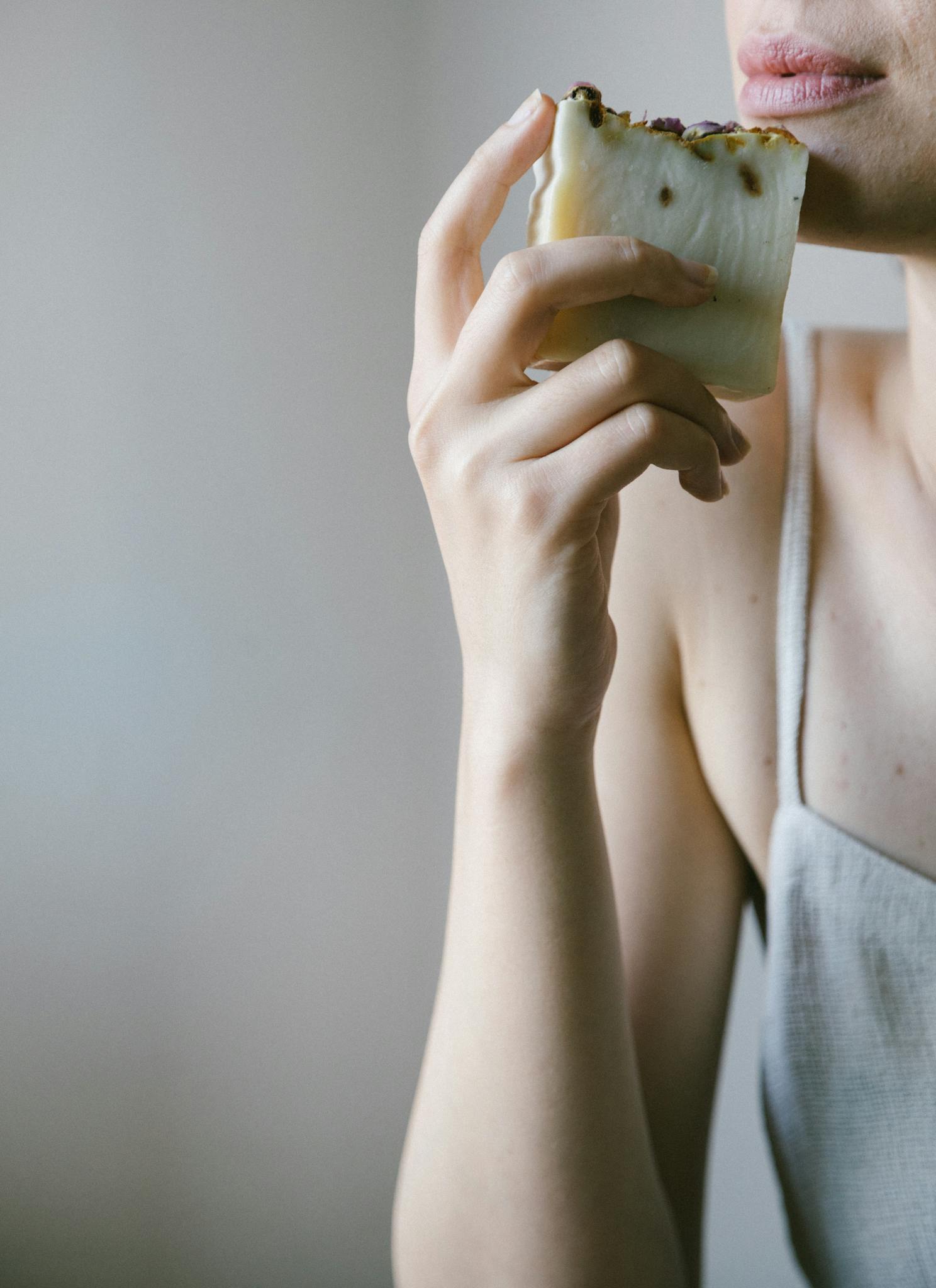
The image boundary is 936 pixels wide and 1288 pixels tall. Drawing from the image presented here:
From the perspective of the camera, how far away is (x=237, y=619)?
4.75ft

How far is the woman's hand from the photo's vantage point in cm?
55

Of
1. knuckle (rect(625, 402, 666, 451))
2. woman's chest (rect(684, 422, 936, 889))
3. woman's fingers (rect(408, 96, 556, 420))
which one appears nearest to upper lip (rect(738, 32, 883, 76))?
woman's fingers (rect(408, 96, 556, 420))

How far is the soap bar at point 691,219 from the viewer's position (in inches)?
22.1

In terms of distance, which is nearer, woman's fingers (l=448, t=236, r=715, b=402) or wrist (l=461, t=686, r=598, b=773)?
woman's fingers (l=448, t=236, r=715, b=402)

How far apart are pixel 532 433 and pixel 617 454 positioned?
5 cm

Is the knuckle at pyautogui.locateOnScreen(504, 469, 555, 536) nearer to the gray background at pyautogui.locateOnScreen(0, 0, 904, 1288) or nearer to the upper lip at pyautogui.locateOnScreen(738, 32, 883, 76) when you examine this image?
the upper lip at pyautogui.locateOnScreen(738, 32, 883, 76)

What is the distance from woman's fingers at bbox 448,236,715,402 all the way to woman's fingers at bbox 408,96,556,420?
0.08 meters

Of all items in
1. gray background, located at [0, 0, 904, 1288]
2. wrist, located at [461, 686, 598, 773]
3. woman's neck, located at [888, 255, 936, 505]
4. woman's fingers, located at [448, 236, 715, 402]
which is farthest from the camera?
gray background, located at [0, 0, 904, 1288]

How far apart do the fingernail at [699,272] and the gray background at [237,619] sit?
858 mm

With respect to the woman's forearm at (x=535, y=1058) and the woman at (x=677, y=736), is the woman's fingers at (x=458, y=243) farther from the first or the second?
the woman's forearm at (x=535, y=1058)

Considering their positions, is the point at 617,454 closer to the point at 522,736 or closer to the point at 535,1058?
the point at 522,736

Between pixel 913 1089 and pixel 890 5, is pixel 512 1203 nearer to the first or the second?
pixel 913 1089

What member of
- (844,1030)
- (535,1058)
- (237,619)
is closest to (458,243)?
A: (535,1058)

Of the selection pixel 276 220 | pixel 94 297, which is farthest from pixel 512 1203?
pixel 276 220
